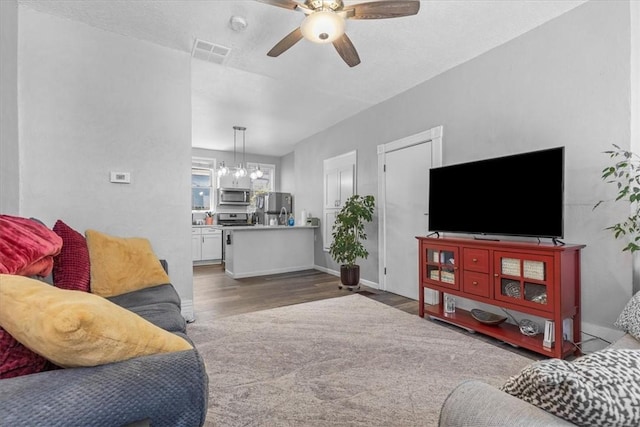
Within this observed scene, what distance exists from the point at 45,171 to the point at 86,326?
2702mm

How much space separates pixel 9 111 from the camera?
229 cm

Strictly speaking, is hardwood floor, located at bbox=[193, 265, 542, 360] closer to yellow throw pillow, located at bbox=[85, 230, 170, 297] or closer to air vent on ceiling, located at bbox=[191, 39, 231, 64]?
yellow throw pillow, located at bbox=[85, 230, 170, 297]

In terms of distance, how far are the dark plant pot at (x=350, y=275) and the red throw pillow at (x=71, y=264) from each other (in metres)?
3.02

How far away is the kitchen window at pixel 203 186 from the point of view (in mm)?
7270

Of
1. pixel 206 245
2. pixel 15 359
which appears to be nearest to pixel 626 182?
pixel 15 359

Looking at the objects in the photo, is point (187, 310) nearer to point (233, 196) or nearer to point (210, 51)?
point (210, 51)

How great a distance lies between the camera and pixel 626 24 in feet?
7.00

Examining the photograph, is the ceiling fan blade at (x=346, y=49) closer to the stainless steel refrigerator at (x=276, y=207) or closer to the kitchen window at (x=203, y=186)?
the stainless steel refrigerator at (x=276, y=207)

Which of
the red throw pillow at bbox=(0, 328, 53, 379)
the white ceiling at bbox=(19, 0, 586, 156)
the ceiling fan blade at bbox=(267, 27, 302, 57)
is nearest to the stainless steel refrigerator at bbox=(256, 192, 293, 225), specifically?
the white ceiling at bbox=(19, 0, 586, 156)

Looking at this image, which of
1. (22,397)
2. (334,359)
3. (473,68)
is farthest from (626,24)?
(22,397)

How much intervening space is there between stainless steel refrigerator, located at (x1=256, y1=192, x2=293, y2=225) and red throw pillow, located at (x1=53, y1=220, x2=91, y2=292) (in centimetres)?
456

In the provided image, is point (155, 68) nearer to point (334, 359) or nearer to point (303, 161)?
point (334, 359)

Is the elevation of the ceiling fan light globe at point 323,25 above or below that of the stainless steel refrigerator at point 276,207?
above

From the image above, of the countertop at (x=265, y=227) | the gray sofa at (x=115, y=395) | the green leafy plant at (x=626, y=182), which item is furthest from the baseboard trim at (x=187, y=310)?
the green leafy plant at (x=626, y=182)
